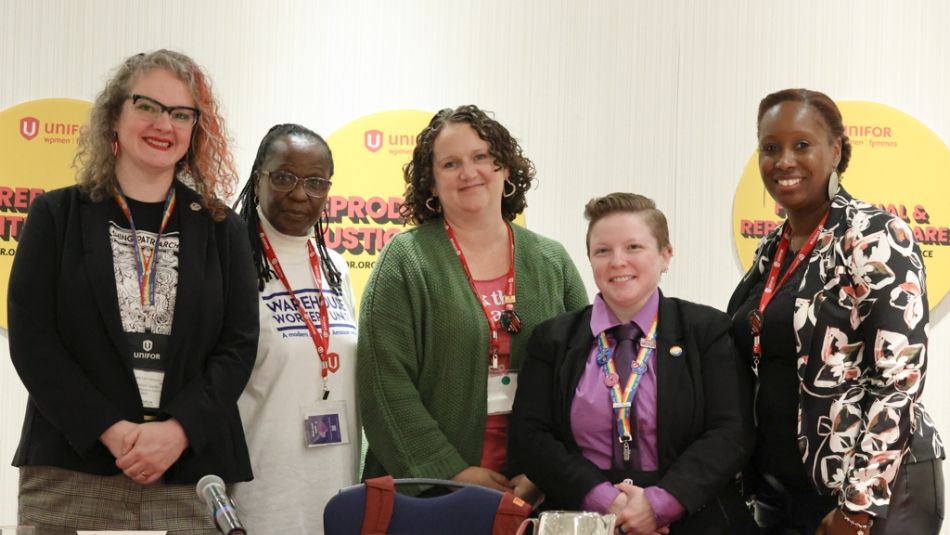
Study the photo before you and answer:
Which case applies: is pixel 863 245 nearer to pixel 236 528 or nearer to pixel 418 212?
pixel 418 212

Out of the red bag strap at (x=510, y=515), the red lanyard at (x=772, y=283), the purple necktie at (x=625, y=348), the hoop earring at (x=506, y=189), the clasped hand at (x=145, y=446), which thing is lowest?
the red bag strap at (x=510, y=515)

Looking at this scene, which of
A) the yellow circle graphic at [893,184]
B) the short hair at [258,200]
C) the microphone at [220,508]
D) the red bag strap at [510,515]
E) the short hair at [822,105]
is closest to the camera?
the microphone at [220,508]

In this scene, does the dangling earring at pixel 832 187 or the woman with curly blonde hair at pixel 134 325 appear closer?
the woman with curly blonde hair at pixel 134 325

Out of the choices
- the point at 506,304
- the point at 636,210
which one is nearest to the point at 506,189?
the point at 506,304

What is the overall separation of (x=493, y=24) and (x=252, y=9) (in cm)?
99

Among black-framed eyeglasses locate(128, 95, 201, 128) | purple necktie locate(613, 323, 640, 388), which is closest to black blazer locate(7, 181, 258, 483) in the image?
black-framed eyeglasses locate(128, 95, 201, 128)

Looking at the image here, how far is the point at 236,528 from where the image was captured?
4.65ft

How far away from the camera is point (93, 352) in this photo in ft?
7.68

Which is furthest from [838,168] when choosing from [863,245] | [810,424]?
[810,424]

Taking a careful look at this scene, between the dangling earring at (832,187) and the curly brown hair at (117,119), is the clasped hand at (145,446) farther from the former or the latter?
the dangling earring at (832,187)

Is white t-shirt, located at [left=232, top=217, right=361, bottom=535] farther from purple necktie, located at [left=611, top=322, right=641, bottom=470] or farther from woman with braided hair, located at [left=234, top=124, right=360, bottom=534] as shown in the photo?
purple necktie, located at [left=611, top=322, right=641, bottom=470]

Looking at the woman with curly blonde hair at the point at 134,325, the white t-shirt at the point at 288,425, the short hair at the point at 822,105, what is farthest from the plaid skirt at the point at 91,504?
the short hair at the point at 822,105

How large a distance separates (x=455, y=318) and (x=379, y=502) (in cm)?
76

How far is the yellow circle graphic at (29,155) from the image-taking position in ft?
12.7
